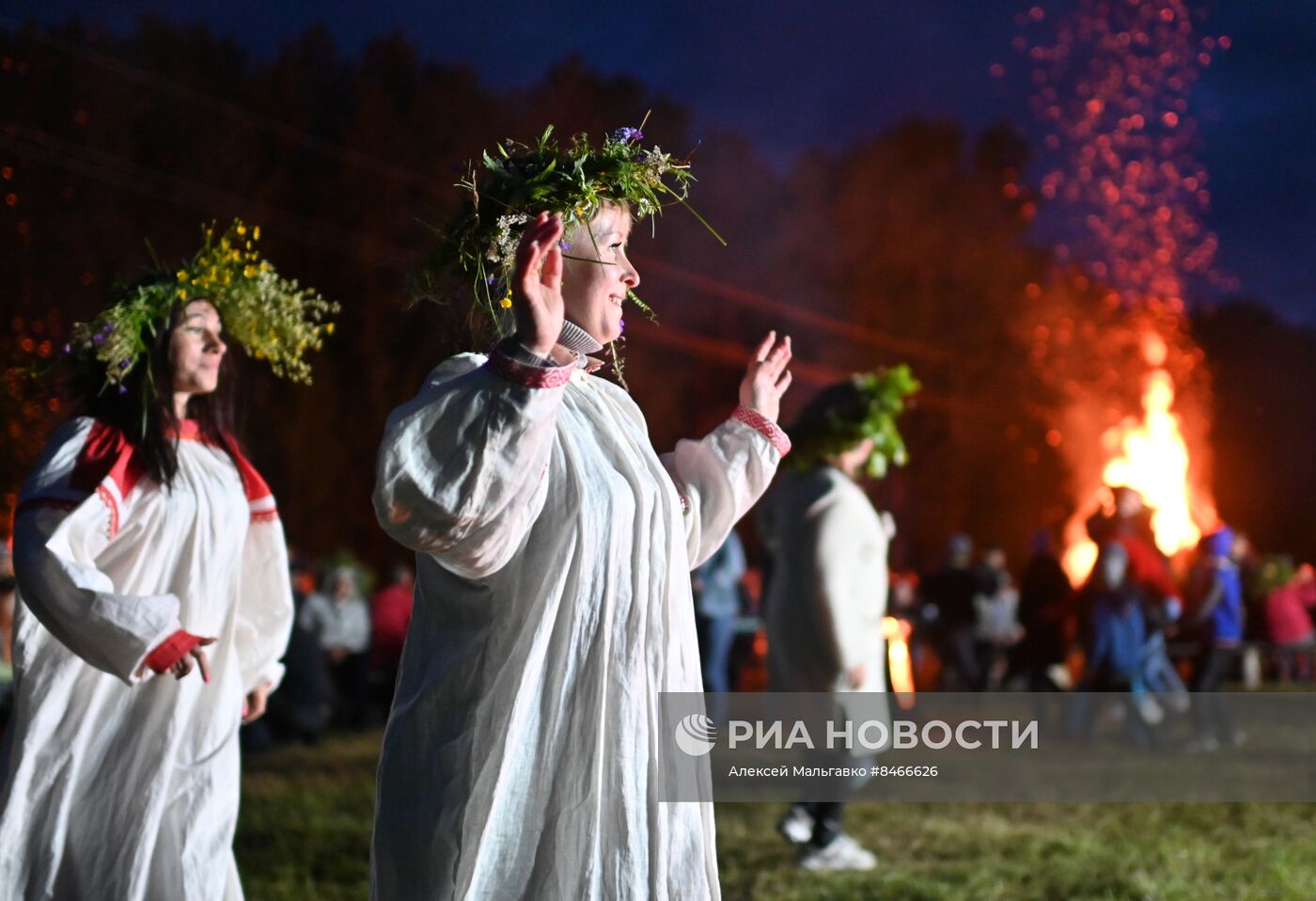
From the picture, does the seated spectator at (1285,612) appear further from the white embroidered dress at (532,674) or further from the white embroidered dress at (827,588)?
the white embroidered dress at (532,674)

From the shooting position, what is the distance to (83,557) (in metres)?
4.35

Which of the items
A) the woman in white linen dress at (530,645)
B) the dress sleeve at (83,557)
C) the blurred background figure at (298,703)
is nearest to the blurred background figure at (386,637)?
the blurred background figure at (298,703)

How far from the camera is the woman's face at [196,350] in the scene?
484 cm

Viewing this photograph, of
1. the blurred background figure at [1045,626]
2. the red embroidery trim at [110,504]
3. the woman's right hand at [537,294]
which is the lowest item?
the woman's right hand at [537,294]

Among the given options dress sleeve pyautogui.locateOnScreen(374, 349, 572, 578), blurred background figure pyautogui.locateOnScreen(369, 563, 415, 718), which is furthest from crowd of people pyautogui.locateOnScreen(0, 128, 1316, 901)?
blurred background figure pyautogui.locateOnScreen(369, 563, 415, 718)

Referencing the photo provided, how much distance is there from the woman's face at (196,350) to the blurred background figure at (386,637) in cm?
1042

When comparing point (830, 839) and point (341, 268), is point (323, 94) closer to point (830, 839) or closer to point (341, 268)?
point (341, 268)

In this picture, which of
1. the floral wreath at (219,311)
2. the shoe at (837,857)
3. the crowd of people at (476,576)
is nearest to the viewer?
the crowd of people at (476,576)

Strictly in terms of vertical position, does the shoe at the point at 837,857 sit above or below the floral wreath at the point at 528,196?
below

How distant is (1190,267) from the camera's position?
25094 millimetres

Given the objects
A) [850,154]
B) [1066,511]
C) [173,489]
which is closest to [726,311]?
[850,154]

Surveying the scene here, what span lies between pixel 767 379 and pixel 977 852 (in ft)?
13.4

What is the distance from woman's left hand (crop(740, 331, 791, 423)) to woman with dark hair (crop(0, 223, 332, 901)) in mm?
1700

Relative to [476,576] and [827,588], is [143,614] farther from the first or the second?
[827,588]
